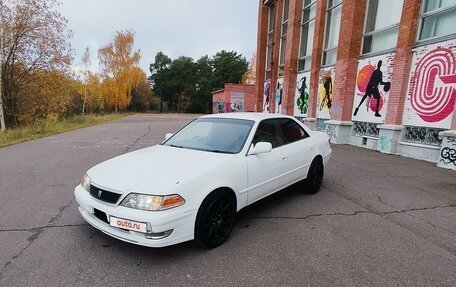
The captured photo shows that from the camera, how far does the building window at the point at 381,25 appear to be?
955cm

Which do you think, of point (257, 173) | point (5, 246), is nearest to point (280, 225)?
point (257, 173)

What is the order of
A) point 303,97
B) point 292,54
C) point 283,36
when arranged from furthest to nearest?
point 283,36 → point 292,54 → point 303,97

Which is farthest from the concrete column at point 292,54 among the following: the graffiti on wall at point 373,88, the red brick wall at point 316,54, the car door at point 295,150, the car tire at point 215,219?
the car tire at point 215,219

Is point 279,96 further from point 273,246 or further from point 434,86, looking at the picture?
point 273,246

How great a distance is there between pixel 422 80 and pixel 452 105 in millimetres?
1289

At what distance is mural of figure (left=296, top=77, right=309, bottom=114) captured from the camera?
1491cm

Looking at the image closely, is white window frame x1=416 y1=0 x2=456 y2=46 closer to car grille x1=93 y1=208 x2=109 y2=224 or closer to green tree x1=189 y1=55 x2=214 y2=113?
car grille x1=93 y1=208 x2=109 y2=224

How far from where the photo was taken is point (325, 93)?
13.0 m

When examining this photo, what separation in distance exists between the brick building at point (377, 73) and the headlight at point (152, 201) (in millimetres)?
7859

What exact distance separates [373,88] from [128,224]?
10474 millimetres

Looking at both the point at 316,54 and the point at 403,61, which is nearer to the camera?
the point at 403,61

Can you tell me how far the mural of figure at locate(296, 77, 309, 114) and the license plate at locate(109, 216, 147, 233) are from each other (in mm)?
13613

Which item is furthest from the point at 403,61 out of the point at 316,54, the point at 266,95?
the point at 266,95

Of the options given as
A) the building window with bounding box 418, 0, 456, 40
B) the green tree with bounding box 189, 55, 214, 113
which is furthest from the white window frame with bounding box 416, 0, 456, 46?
the green tree with bounding box 189, 55, 214, 113
